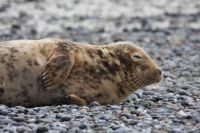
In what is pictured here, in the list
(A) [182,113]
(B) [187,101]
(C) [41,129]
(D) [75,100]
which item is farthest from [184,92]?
(C) [41,129]

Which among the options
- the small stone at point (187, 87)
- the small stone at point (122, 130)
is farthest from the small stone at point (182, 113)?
the small stone at point (187, 87)

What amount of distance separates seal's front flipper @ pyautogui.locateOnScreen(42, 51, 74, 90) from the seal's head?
826mm

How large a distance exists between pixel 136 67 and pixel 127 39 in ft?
24.8

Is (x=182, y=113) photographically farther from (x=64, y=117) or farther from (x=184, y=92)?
(x=184, y=92)

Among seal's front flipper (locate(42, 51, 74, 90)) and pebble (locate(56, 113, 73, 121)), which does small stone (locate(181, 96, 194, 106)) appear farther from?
pebble (locate(56, 113, 73, 121))

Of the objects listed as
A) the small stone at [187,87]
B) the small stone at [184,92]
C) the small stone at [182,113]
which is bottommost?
the small stone at [182,113]

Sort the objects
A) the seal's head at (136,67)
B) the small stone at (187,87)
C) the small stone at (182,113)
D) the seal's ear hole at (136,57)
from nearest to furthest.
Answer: the small stone at (182,113)
the seal's head at (136,67)
the seal's ear hole at (136,57)
the small stone at (187,87)

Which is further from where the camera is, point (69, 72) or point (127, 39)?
point (127, 39)

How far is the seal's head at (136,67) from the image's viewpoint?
7.22 m

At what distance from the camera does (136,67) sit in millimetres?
7309

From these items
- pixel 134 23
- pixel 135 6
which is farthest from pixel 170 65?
pixel 135 6

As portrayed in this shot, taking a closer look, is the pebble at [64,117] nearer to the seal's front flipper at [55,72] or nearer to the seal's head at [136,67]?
the seal's front flipper at [55,72]

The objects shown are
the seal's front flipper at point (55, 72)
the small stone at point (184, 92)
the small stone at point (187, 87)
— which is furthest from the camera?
the small stone at point (187, 87)

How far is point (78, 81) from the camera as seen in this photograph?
691cm
